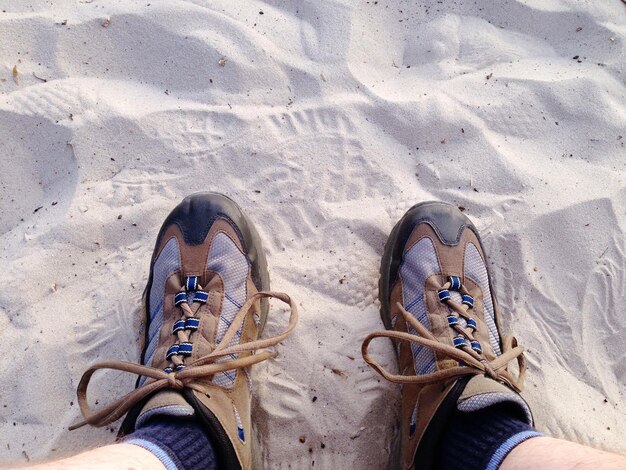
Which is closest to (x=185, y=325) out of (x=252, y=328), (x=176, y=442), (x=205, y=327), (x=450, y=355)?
(x=205, y=327)

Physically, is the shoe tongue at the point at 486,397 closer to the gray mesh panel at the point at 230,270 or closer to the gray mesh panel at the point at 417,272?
the gray mesh panel at the point at 417,272

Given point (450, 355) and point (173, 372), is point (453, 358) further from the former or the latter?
point (173, 372)

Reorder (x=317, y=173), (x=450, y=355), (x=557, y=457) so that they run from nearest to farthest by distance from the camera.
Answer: (x=557, y=457) → (x=450, y=355) → (x=317, y=173)

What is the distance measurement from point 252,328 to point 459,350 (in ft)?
2.01

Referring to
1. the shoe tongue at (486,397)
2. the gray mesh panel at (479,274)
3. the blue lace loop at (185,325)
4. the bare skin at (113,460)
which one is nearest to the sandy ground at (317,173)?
the gray mesh panel at (479,274)

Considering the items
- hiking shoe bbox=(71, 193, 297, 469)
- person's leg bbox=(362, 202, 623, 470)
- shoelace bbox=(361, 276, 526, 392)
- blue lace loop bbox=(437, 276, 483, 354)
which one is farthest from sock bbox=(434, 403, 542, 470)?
hiking shoe bbox=(71, 193, 297, 469)

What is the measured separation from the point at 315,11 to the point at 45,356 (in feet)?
4.80

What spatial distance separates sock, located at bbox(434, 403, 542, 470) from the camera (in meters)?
1.16

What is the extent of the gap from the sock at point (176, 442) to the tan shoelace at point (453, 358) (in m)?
0.49

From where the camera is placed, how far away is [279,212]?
1688 millimetres

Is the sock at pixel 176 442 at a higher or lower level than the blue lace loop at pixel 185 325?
lower

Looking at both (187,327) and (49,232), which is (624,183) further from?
(49,232)

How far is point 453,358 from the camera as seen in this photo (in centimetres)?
137

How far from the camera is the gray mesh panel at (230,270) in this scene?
154 cm
